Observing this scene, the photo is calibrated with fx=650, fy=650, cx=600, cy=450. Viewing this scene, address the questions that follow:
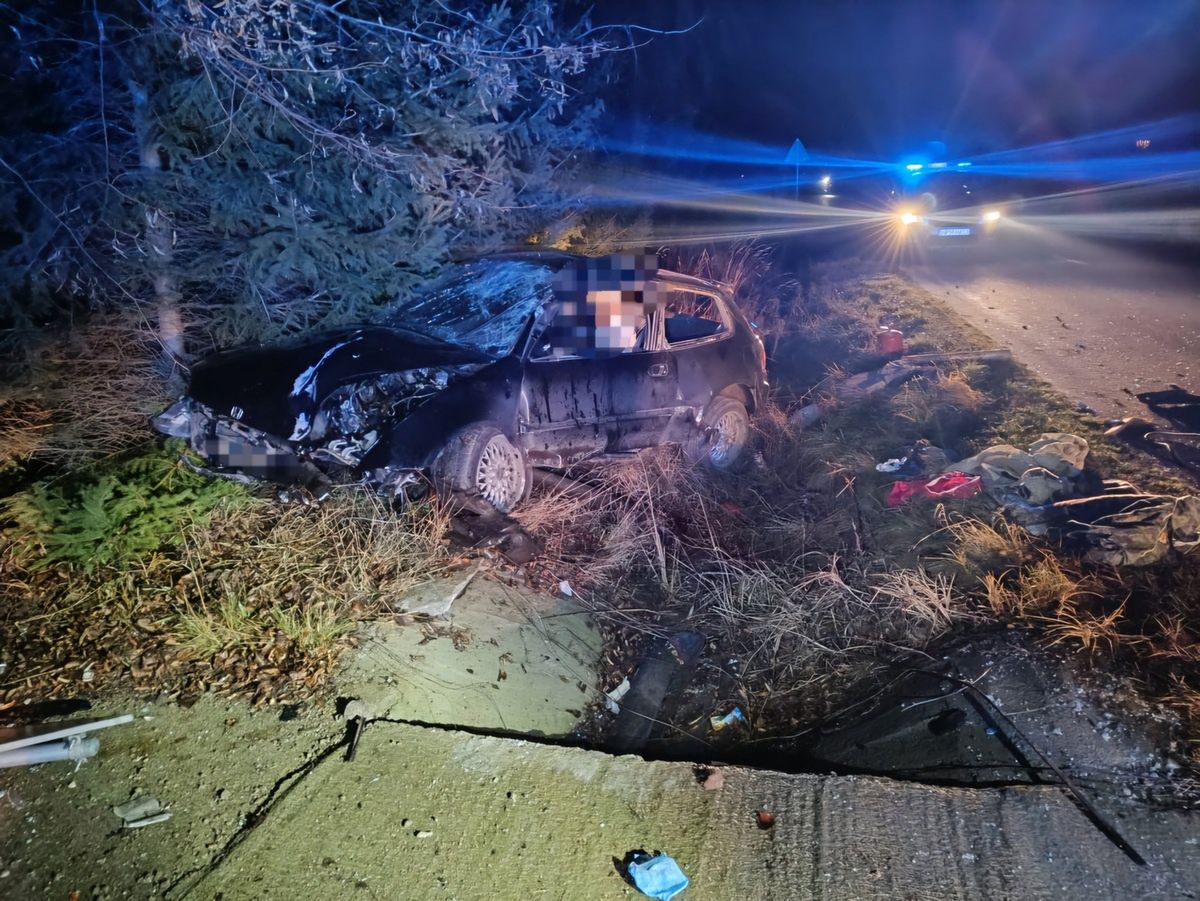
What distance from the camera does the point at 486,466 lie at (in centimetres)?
417

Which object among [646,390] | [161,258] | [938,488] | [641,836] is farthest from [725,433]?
[161,258]

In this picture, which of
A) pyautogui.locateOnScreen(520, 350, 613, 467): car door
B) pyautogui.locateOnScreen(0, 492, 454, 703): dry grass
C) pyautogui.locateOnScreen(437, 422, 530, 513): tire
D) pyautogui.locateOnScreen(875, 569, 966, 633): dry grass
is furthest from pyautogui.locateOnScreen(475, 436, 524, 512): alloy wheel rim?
pyautogui.locateOnScreen(875, 569, 966, 633): dry grass

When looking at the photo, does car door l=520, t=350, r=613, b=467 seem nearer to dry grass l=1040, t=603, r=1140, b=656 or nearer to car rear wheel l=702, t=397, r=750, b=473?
car rear wheel l=702, t=397, r=750, b=473

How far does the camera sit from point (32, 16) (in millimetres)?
4648

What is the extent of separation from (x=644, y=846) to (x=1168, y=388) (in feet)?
22.6

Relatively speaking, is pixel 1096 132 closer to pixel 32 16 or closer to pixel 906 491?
pixel 906 491

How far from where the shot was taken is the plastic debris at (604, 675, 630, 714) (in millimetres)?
3521

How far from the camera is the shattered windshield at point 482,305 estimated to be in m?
4.59

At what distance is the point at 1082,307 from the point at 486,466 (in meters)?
9.32

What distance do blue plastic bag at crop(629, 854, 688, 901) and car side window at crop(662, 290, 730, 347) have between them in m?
3.86

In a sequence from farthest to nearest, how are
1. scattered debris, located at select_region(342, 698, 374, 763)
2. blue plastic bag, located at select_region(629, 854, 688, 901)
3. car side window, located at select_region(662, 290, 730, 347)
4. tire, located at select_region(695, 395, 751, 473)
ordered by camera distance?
tire, located at select_region(695, 395, 751, 473), car side window, located at select_region(662, 290, 730, 347), scattered debris, located at select_region(342, 698, 374, 763), blue plastic bag, located at select_region(629, 854, 688, 901)

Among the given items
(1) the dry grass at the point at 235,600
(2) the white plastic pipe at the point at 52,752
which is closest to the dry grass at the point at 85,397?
(1) the dry grass at the point at 235,600

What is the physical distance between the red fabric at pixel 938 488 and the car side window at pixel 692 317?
6.71ft

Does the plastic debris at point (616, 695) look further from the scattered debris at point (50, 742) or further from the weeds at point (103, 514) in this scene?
the weeds at point (103, 514)
